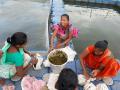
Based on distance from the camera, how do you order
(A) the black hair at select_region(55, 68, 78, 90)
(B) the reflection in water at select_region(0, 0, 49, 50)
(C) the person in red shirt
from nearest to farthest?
(A) the black hair at select_region(55, 68, 78, 90) → (C) the person in red shirt → (B) the reflection in water at select_region(0, 0, 49, 50)

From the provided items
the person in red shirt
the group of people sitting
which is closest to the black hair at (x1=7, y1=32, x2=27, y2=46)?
the group of people sitting

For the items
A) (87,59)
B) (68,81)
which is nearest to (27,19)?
(87,59)

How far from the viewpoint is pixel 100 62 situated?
3613 mm

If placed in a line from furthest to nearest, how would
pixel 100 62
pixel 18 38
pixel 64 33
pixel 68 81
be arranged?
pixel 64 33 < pixel 100 62 < pixel 18 38 < pixel 68 81

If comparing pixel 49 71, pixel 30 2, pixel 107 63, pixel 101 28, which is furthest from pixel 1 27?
pixel 107 63

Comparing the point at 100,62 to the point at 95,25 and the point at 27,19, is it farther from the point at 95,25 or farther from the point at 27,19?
the point at 27,19

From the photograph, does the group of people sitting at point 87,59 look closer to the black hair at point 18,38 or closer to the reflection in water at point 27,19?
the black hair at point 18,38

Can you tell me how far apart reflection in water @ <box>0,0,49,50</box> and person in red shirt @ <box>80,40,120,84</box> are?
7.64ft

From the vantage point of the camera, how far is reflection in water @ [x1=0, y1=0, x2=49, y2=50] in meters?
6.22

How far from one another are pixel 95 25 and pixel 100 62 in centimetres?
366

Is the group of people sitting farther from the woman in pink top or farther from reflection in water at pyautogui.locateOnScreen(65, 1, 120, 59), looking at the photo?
reflection in water at pyautogui.locateOnScreen(65, 1, 120, 59)

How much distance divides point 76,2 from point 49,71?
551 centimetres

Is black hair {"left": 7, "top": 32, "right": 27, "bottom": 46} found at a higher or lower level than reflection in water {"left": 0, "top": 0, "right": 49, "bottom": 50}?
higher

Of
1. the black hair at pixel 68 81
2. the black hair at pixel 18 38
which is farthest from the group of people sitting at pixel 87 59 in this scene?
the black hair at pixel 68 81
